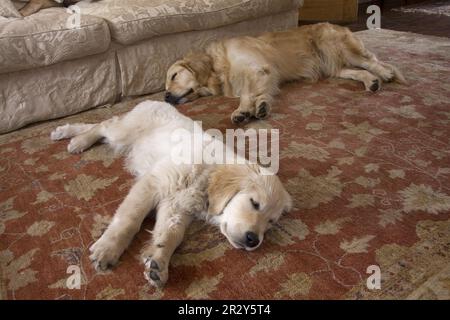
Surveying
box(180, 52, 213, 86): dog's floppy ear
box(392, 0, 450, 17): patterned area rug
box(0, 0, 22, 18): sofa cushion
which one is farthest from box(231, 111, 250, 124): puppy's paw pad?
box(392, 0, 450, 17): patterned area rug

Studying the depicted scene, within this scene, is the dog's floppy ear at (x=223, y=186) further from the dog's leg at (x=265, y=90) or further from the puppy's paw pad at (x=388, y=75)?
the puppy's paw pad at (x=388, y=75)

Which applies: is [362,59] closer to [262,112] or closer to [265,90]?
[265,90]

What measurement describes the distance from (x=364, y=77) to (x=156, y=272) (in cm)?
282

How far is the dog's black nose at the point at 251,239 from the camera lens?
1.46 metres

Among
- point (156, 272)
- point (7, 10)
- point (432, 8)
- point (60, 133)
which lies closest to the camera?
point (156, 272)

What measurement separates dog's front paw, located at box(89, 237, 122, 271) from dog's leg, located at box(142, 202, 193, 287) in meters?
0.11

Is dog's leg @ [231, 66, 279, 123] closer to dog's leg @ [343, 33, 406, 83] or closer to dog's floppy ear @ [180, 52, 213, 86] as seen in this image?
dog's floppy ear @ [180, 52, 213, 86]

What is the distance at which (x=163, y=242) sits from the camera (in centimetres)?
148

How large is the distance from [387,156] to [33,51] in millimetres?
2317

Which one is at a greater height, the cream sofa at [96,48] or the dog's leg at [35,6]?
the dog's leg at [35,6]

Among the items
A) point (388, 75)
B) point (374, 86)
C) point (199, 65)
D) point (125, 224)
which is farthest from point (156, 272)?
point (388, 75)

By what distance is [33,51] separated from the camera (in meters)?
2.43

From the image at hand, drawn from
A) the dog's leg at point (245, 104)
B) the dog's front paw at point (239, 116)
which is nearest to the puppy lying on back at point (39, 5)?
the dog's leg at point (245, 104)
